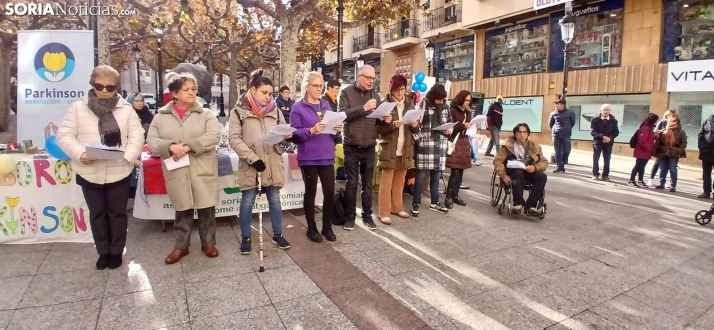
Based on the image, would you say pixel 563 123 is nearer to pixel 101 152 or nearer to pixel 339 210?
pixel 339 210

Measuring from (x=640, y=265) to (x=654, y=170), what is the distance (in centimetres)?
573

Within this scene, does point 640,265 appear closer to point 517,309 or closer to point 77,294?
point 517,309

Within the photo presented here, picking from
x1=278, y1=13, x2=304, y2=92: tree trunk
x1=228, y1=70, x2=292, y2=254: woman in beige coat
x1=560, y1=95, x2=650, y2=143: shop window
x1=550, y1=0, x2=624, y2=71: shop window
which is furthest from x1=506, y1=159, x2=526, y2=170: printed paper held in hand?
x1=550, y1=0, x2=624, y2=71: shop window

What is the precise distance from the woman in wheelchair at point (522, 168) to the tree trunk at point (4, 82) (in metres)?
19.0

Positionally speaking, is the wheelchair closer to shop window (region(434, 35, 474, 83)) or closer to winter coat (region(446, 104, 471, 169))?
winter coat (region(446, 104, 471, 169))

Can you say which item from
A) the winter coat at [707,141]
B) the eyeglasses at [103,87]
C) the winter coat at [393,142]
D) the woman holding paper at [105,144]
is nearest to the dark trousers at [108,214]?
the woman holding paper at [105,144]

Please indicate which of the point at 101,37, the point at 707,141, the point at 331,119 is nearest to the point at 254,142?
the point at 331,119

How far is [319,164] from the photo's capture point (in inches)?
174

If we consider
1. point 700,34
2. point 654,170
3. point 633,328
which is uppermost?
point 700,34

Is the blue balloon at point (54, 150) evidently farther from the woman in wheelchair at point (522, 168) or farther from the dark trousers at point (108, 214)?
the woman in wheelchair at point (522, 168)

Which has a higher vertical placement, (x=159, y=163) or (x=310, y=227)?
(x=159, y=163)

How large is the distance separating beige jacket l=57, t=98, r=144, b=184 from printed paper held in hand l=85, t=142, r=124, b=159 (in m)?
0.12

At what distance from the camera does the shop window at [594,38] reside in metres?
15.4

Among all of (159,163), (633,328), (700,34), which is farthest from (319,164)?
(700,34)
